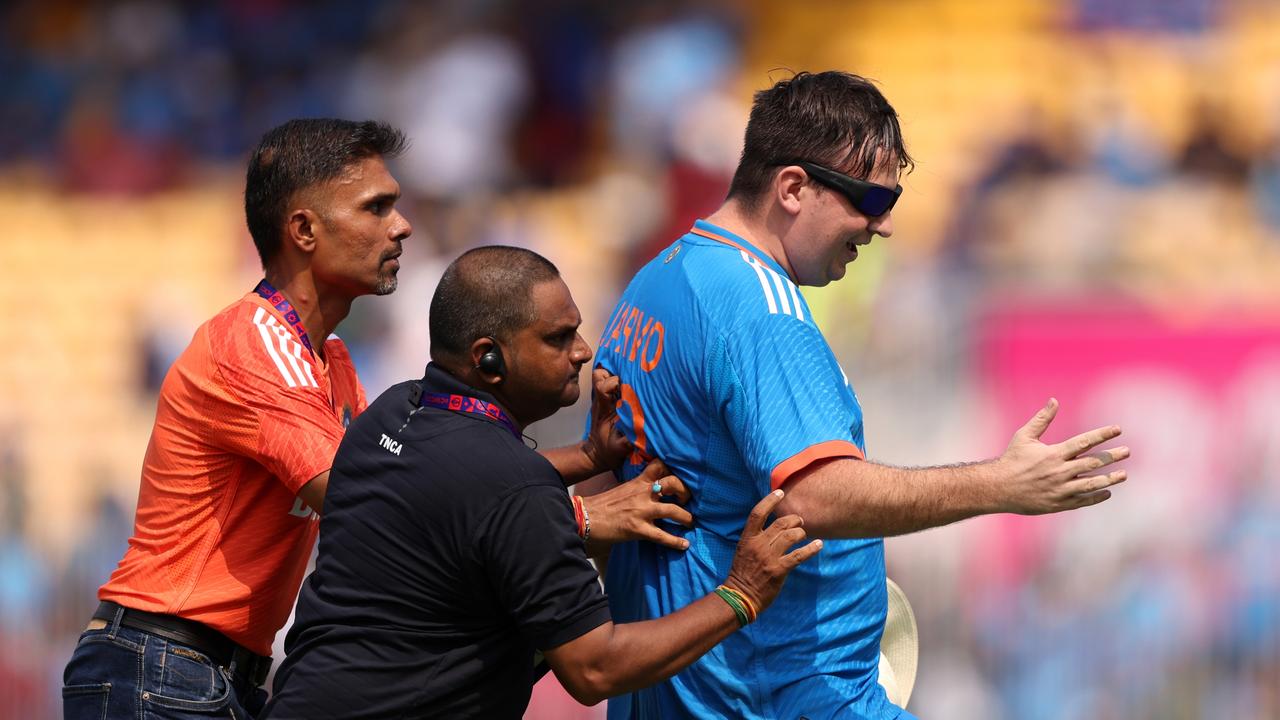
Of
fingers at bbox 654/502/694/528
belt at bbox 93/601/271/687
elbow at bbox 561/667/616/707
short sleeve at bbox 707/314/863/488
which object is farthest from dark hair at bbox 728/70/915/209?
belt at bbox 93/601/271/687

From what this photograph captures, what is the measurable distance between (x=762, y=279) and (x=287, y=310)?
1.33m

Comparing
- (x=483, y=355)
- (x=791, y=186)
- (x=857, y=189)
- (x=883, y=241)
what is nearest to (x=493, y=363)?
(x=483, y=355)

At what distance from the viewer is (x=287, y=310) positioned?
14.0 ft

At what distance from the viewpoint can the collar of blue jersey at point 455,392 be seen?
3.53 m

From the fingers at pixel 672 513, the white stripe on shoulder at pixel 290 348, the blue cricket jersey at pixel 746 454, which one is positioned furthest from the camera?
the white stripe on shoulder at pixel 290 348

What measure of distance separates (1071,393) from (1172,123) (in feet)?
10.4

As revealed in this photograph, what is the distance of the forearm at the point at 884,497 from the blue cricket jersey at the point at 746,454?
2.5 inches

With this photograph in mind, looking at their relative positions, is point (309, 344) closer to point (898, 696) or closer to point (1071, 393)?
point (898, 696)

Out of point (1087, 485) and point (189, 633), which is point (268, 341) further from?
point (1087, 485)

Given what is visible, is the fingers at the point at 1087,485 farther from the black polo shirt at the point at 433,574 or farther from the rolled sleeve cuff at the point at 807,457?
the black polo shirt at the point at 433,574

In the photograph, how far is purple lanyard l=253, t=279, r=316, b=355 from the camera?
4242 mm

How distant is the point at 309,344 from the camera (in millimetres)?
4285

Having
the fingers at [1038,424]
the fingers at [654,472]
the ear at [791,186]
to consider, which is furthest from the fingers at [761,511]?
the ear at [791,186]

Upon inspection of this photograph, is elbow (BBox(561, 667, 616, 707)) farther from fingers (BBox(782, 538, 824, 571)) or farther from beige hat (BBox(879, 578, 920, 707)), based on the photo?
beige hat (BBox(879, 578, 920, 707))
